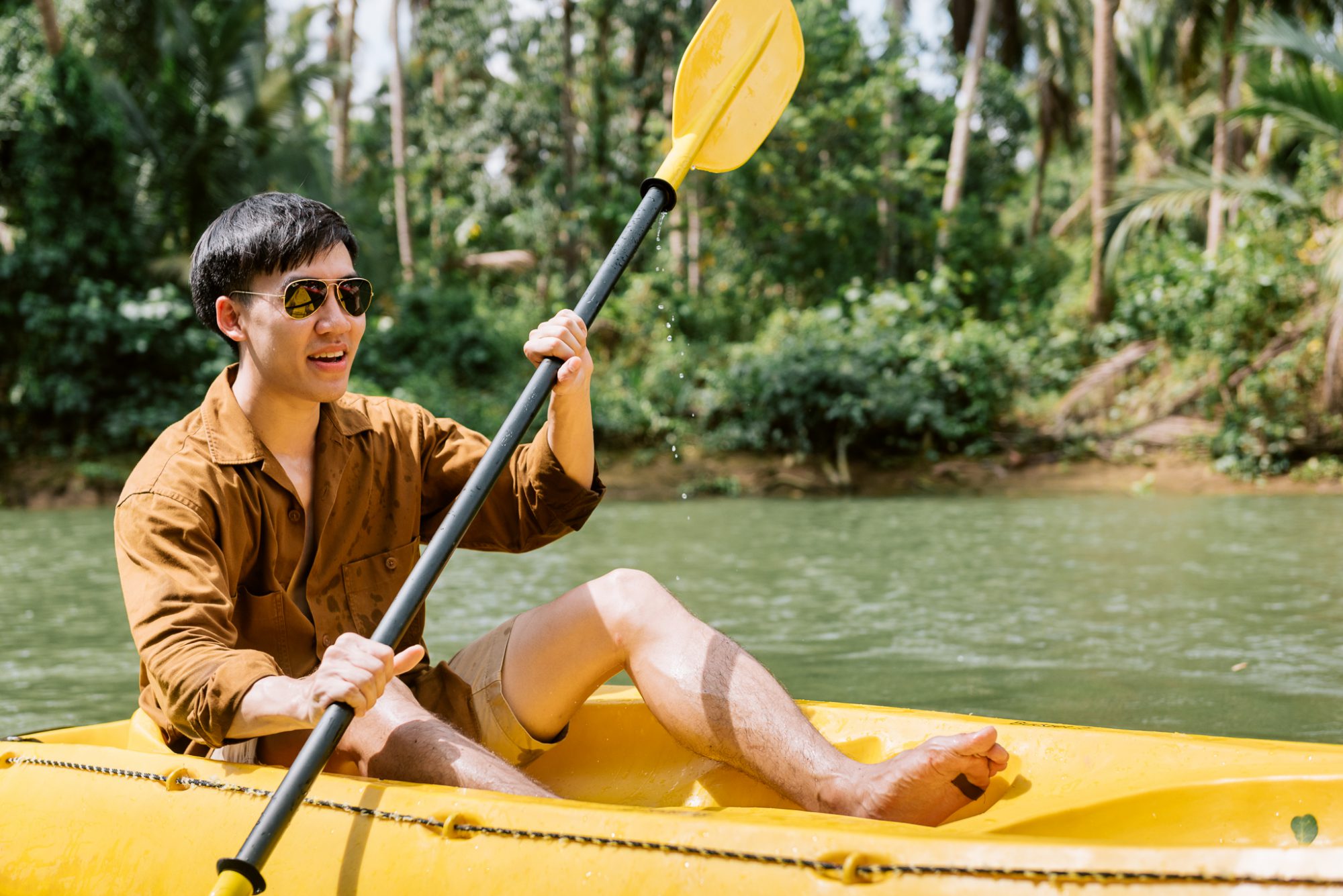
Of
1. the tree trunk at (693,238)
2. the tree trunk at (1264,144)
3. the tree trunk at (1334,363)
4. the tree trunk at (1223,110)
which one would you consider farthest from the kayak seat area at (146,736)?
the tree trunk at (1264,144)

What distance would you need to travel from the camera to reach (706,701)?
6.06 ft

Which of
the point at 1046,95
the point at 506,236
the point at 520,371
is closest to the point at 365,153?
the point at 506,236

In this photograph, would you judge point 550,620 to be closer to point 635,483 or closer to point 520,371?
point 635,483

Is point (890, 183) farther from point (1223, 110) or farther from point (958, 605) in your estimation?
point (958, 605)

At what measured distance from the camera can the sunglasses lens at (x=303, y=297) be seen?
1.88 meters

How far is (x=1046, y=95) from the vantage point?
1873 cm

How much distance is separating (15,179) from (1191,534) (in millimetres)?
10321

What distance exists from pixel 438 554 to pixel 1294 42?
8540 mm

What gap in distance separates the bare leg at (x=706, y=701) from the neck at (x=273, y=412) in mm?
489

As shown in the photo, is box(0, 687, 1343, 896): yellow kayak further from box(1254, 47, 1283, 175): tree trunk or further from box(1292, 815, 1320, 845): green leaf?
box(1254, 47, 1283, 175): tree trunk

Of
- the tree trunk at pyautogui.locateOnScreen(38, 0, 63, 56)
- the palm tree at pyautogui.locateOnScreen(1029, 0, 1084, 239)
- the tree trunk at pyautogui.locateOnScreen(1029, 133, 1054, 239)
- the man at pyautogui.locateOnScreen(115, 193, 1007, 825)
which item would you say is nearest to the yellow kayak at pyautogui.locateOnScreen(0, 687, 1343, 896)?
the man at pyautogui.locateOnScreen(115, 193, 1007, 825)

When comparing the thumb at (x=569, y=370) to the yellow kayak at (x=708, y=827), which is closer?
the yellow kayak at (x=708, y=827)

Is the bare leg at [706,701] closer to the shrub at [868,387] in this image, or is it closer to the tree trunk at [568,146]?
the shrub at [868,387]

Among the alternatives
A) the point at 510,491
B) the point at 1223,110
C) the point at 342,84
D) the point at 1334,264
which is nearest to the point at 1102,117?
the point at 1223,110
